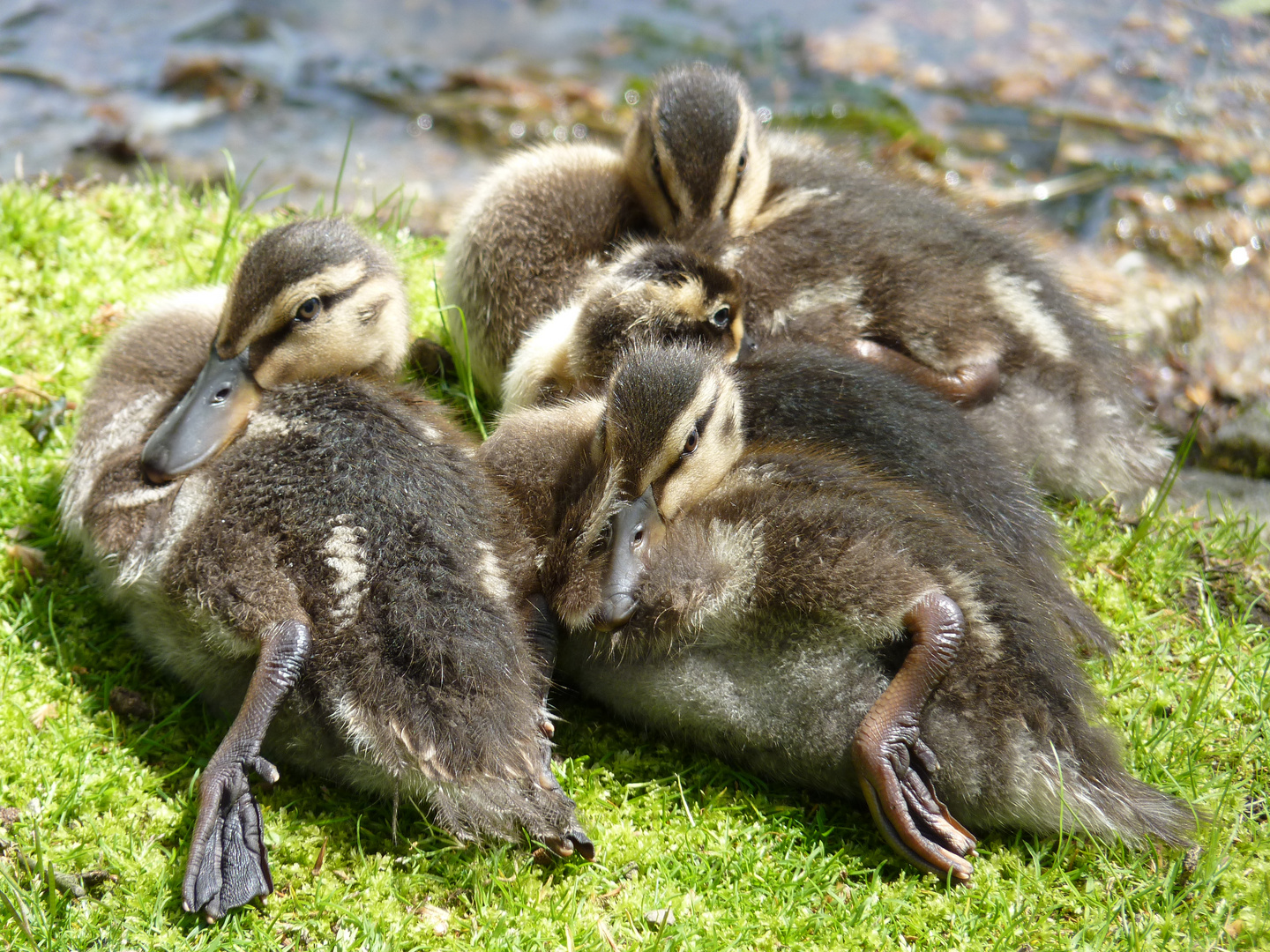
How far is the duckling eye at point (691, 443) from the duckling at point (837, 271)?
3.06 feet

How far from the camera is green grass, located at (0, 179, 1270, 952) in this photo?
304 centimetres

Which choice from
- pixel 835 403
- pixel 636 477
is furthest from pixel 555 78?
pixel 636 477

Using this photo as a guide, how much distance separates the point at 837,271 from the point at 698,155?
736 millimetres

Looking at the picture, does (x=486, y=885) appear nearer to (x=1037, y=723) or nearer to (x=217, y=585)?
(x=217, y=585)

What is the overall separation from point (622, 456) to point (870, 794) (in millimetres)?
1192

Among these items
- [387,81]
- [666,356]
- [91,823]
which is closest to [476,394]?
[666,356]

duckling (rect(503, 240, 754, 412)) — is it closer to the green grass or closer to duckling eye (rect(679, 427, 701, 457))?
duckling eye (rect(679, 427, 701, 457))

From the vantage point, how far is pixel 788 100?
923 cm

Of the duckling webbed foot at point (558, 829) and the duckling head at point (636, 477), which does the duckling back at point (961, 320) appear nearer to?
the duckling head at point (636, 477)

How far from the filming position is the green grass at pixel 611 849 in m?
3.04

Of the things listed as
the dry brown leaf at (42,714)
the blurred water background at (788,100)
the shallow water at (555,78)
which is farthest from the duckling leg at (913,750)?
the shallow water at (555,78)

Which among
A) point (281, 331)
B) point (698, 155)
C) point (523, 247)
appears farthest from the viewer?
point (523, 247)

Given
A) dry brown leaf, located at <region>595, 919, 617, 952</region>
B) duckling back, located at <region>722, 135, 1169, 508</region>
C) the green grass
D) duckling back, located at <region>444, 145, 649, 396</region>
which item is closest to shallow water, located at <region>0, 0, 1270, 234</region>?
duckling back, located at <region>444, 145, 649, 396</region>

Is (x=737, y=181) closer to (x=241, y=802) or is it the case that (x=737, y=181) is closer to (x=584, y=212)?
(x=584, y=212)
